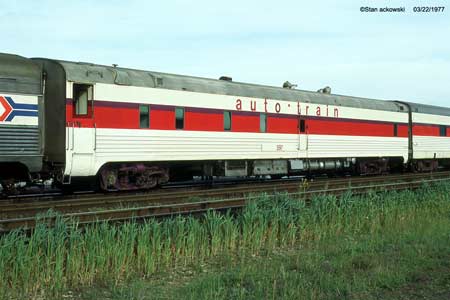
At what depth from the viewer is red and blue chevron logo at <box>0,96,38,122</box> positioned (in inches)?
467

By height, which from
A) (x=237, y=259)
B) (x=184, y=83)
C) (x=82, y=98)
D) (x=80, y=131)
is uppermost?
(x=184, y=83)

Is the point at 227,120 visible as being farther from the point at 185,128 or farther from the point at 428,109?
the point at 428,109

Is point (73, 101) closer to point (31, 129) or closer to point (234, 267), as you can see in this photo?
point (31, 129)

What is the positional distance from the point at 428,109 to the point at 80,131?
21433 millimetres

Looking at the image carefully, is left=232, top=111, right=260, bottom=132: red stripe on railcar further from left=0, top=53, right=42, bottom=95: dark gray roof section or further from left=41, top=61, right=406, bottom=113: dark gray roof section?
left=0, top=53, right=42, bottom=95: dark gray roof section

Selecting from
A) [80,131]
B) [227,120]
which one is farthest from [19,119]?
[227,120]

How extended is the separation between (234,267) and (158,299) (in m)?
1.83

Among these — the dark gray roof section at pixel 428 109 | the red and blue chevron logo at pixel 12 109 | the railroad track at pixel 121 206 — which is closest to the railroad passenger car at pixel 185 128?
the red and blue chevron logo at pixel 12 109

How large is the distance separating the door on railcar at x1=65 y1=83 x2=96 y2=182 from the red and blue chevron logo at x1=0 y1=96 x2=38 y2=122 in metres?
0.92

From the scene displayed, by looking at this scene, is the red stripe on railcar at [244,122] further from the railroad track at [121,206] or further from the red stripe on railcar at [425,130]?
the red stripe on railcar at [425,130]

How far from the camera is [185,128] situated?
622 inches

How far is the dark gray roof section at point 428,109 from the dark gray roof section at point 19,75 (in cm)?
2044

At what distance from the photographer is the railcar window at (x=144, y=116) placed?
48.1ft

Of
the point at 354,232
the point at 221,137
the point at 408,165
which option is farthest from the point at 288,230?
the point at 408,165
